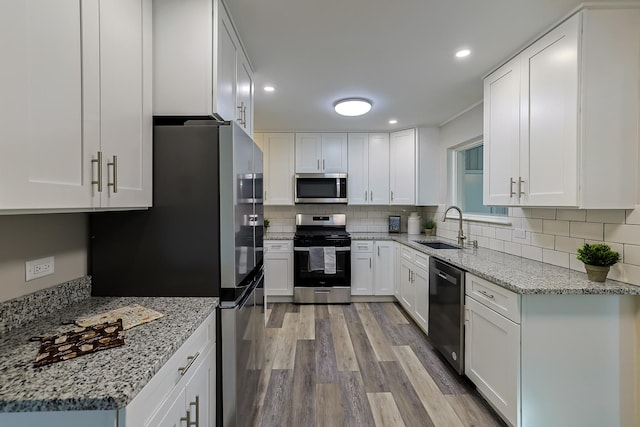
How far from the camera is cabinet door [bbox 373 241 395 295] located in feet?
13.1

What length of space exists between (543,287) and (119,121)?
219cm

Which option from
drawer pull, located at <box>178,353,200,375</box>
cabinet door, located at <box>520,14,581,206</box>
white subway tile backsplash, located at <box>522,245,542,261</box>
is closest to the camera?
drawer pull, located at <box>178,353,200,375</box>

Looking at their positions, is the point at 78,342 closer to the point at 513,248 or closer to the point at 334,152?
the point at 513,248

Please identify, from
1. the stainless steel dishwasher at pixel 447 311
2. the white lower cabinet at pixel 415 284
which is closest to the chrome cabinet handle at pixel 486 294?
the stainless steel dishwasher at pixel 447 311

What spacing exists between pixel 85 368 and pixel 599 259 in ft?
7.72

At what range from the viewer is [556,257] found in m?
2.08

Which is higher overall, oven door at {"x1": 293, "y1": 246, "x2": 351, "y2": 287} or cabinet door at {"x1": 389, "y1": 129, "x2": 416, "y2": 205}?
cabinet door at {"x1": 389, "y1": 129, "x2": 416, "y2": 205}

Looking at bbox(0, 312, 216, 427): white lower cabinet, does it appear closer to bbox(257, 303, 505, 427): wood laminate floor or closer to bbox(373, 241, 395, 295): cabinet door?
bbox(257, 303, 505, 427): wood laminate floor

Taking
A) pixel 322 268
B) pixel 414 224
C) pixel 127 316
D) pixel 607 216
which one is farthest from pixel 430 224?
pixel 127 316

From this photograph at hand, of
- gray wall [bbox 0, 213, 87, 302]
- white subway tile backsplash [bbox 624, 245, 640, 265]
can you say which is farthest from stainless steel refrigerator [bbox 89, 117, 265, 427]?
white subway tile backsplash [bbox 624, 245, 640, 265]

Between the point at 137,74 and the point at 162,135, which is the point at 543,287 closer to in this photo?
the point at 162,135

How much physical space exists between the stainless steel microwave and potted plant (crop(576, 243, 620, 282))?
2.82m

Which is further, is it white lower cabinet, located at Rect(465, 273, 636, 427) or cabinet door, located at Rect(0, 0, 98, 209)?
white lower cabinet, located at Rect(465, 273, 636, 427)

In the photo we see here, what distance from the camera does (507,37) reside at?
73.3 inches
